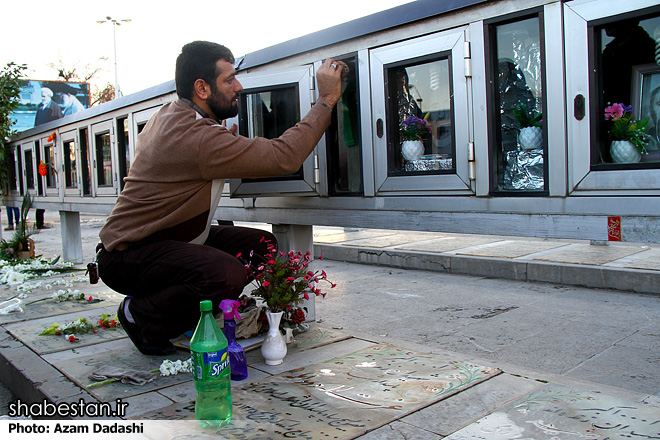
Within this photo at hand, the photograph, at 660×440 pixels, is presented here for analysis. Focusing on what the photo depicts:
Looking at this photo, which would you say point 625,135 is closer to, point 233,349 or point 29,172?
point 233,349

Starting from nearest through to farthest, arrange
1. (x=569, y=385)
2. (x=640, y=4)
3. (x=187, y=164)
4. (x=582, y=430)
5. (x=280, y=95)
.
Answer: (x=582, y=430) → (x=640, y=4) → (x=569, y=385) → (x=187, y=164) → (x=280, y=95)

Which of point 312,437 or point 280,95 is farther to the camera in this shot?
point 280,95

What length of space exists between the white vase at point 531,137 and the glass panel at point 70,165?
267 inches

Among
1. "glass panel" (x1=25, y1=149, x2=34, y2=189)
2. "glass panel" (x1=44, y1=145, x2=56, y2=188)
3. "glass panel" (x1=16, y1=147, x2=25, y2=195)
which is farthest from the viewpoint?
"glass panel" (x1=16, y1=147, x2=25, y2=195)

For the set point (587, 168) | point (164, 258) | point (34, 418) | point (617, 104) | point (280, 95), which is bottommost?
point (34, 418)

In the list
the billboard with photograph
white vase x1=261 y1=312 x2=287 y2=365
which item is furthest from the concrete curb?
the billboard with photograph

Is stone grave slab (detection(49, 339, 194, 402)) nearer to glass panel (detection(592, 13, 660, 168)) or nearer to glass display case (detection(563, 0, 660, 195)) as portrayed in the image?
glass display case (detection(563, 0, 660, 195))

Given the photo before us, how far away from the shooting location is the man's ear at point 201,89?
11.1ft

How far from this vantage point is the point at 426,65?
3.51m

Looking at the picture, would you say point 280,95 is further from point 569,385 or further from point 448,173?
point 569,385

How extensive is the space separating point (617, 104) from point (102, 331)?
3759 millimetres

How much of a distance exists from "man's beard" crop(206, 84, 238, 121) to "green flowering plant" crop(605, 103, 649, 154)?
214 cm

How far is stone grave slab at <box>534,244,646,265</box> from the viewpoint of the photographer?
676 centimetres

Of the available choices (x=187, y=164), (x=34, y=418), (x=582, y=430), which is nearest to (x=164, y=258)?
(x=187, y=164)
